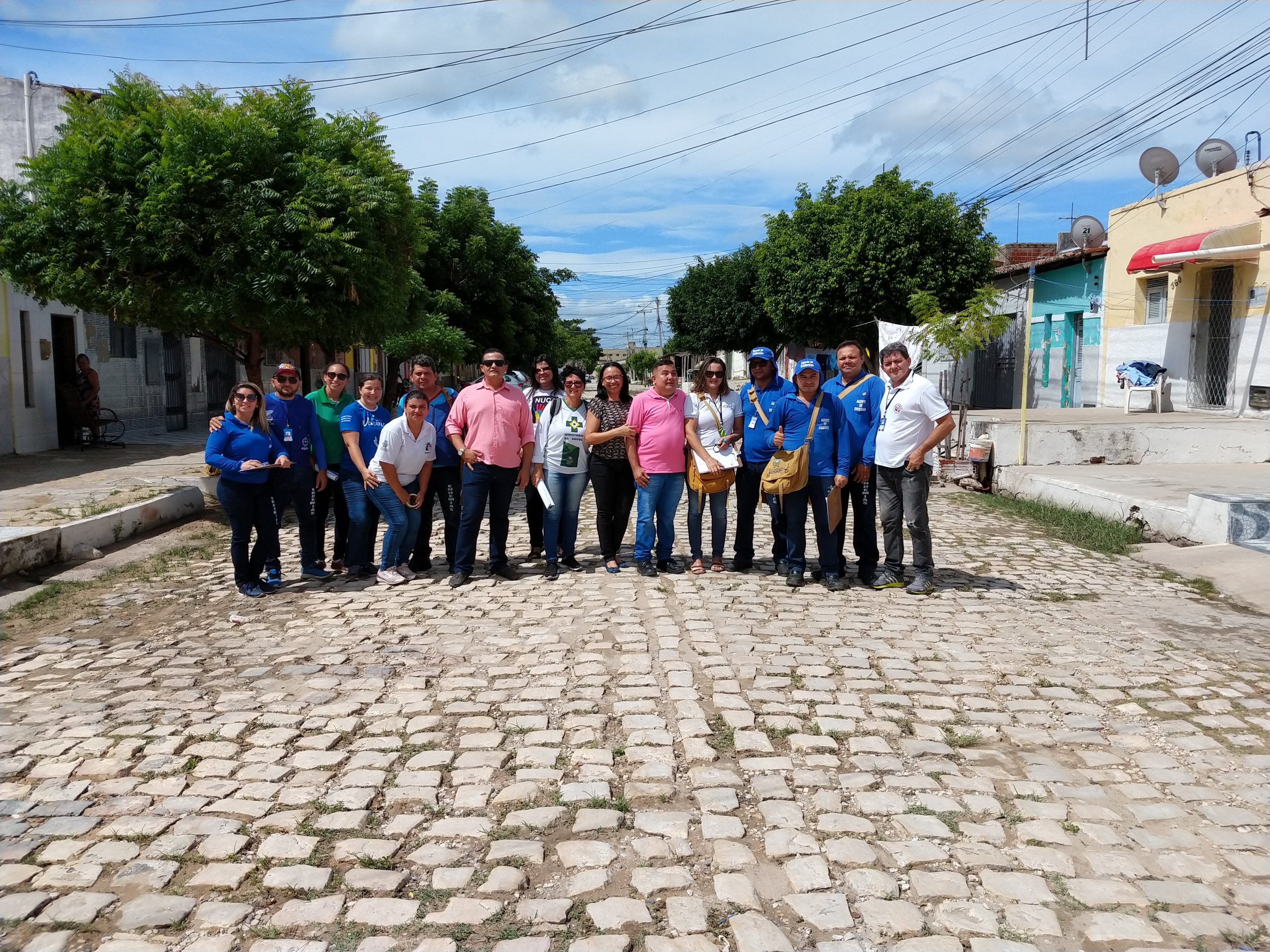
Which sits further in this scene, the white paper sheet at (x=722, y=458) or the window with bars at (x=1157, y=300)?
the window with bars at (x=1157, y=300)

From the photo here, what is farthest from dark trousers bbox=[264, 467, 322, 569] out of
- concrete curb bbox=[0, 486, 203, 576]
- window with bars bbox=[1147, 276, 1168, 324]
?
window with bars bbox=[1147, 276, 1168, 324]

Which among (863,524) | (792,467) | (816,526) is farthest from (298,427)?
(863,524)

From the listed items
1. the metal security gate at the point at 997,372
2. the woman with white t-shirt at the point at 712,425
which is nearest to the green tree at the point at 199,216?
the woman with white t-shirt at the point at 712,425

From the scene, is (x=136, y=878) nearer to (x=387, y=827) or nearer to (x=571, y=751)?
(x=387, y=827)

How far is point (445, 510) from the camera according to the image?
8.35m

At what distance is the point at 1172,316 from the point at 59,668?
19182 millimetres

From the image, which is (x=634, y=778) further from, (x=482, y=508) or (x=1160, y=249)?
(x=1160, y=249)

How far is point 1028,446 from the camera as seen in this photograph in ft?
46.9

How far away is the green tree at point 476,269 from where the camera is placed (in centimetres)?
2459

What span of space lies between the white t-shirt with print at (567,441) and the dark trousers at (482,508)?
323mm

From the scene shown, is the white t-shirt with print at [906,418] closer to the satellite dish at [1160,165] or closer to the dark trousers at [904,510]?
the dark trousers at [904,510]

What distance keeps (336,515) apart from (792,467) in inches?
151

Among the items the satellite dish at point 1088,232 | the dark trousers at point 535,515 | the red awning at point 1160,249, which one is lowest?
the dark trousers at point 535,515

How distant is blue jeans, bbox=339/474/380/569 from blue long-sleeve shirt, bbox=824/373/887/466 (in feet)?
12.3
